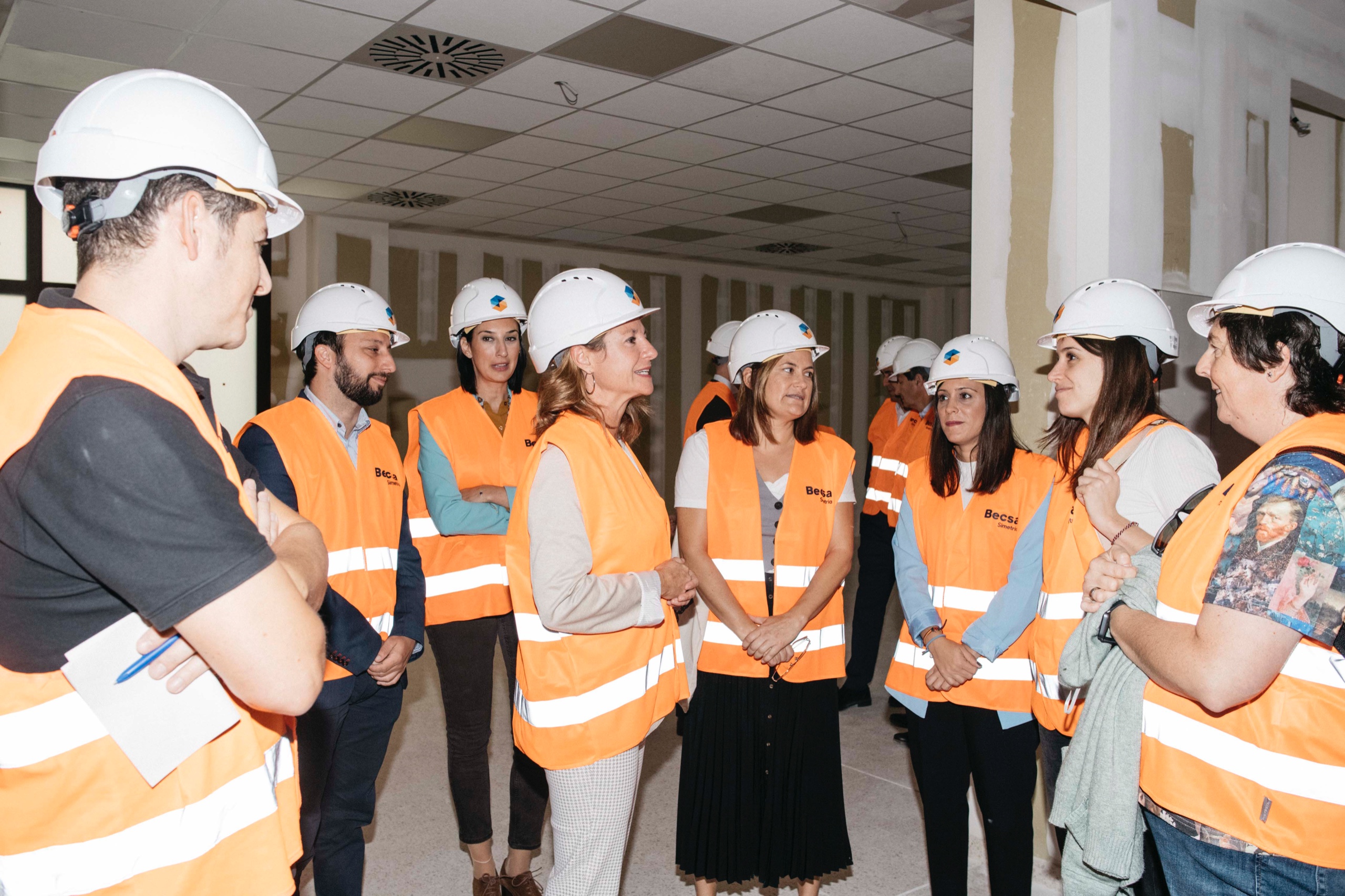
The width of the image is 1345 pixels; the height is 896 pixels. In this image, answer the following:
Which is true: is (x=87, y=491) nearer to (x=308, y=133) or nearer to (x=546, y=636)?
(x=546, y=636)

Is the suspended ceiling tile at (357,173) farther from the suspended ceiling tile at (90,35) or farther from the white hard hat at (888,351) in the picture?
the white hard hat at (888,351)

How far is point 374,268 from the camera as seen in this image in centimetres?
912

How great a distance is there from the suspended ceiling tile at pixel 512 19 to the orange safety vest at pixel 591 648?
2.88m

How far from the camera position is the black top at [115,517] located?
91 centimetres

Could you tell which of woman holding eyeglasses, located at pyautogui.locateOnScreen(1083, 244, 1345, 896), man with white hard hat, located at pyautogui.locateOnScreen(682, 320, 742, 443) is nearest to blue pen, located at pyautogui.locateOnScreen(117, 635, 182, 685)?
woman holding eyeglasses, located at pyautogui.locateOnScreen(1083, 244, 1345, 896)

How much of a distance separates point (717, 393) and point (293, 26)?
2854 mm

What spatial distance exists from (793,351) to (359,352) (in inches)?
51.9

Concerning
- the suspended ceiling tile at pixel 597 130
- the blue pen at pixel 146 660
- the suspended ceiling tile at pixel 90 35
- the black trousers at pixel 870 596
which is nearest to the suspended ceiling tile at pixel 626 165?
the suspended ceiling tile at pixel 597 130

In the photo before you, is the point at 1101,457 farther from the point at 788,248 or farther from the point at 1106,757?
the point at 788,248

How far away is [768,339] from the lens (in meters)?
2.75

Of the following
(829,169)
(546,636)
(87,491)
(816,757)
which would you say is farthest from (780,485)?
(829,169)

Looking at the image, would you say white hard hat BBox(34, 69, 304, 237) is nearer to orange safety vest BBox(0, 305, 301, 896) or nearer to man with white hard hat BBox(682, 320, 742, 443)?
orange safety vest BBox(0, 305, 301, 896)

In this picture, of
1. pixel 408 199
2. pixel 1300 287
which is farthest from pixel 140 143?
pixel 408 199

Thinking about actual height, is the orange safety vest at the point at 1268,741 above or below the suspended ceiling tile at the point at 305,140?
below
